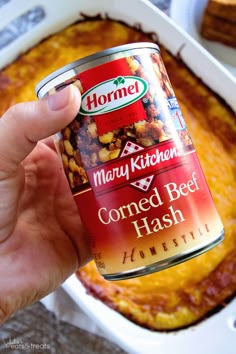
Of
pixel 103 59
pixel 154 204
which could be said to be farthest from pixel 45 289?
pixel 103 59

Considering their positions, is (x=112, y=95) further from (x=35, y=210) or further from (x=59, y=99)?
(x=35, y=210)

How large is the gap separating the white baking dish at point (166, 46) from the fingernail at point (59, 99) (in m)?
0.50

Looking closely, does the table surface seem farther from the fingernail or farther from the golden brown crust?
the fingernail

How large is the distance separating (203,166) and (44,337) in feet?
1.84

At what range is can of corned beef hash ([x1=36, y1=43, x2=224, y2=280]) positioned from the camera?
64cm

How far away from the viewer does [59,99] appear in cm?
63

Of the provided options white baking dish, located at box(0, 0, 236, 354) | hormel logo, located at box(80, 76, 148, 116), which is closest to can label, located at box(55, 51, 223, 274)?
hormel logo, located at box(80, 76, 148, 116)

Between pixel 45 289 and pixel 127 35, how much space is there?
0.68 m

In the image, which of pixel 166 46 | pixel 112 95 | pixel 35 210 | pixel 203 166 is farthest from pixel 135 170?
pixel 166 46

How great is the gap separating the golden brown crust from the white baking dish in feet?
0.07

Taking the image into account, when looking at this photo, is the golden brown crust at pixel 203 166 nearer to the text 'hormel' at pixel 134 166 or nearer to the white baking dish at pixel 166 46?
the white baking dish at pixel 166 46

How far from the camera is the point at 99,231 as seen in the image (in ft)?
2.20

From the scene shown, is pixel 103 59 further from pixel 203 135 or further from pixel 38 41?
pixel 38 41

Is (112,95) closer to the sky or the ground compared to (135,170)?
closer to the sky
